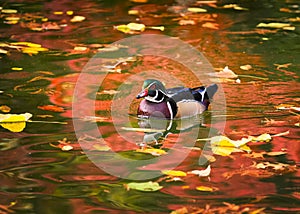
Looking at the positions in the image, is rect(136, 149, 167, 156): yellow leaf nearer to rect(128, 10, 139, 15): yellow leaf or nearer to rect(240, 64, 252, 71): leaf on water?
rect(240, 64, 252, 71): leaf on water

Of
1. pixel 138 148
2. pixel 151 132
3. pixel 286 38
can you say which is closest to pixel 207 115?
pixel 151 132

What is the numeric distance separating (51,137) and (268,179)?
5.21ft

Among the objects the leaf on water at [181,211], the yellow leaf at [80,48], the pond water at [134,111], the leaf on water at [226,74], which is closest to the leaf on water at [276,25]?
the pond water at [134,111]

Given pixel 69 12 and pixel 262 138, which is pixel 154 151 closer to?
pixel 262 138

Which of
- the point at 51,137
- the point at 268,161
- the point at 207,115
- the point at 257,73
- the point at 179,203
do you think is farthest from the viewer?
the point at 257,73

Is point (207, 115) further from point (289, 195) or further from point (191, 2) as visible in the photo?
point (191, 2)

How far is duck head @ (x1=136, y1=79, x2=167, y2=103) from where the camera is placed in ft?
18.8

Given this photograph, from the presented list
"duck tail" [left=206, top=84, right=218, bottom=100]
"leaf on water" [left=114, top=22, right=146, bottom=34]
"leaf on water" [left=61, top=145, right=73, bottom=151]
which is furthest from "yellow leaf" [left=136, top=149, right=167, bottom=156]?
"leaf on water" [left=114, top=22, right=146, bottom=34]

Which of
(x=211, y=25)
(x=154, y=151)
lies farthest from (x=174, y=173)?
(x=211, y=25)

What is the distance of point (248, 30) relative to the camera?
825 cm

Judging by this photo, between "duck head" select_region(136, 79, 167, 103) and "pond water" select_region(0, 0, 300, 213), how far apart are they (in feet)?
0.65

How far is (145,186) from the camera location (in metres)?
4.38

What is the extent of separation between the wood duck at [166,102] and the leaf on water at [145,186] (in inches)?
53.6

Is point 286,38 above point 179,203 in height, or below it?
below
